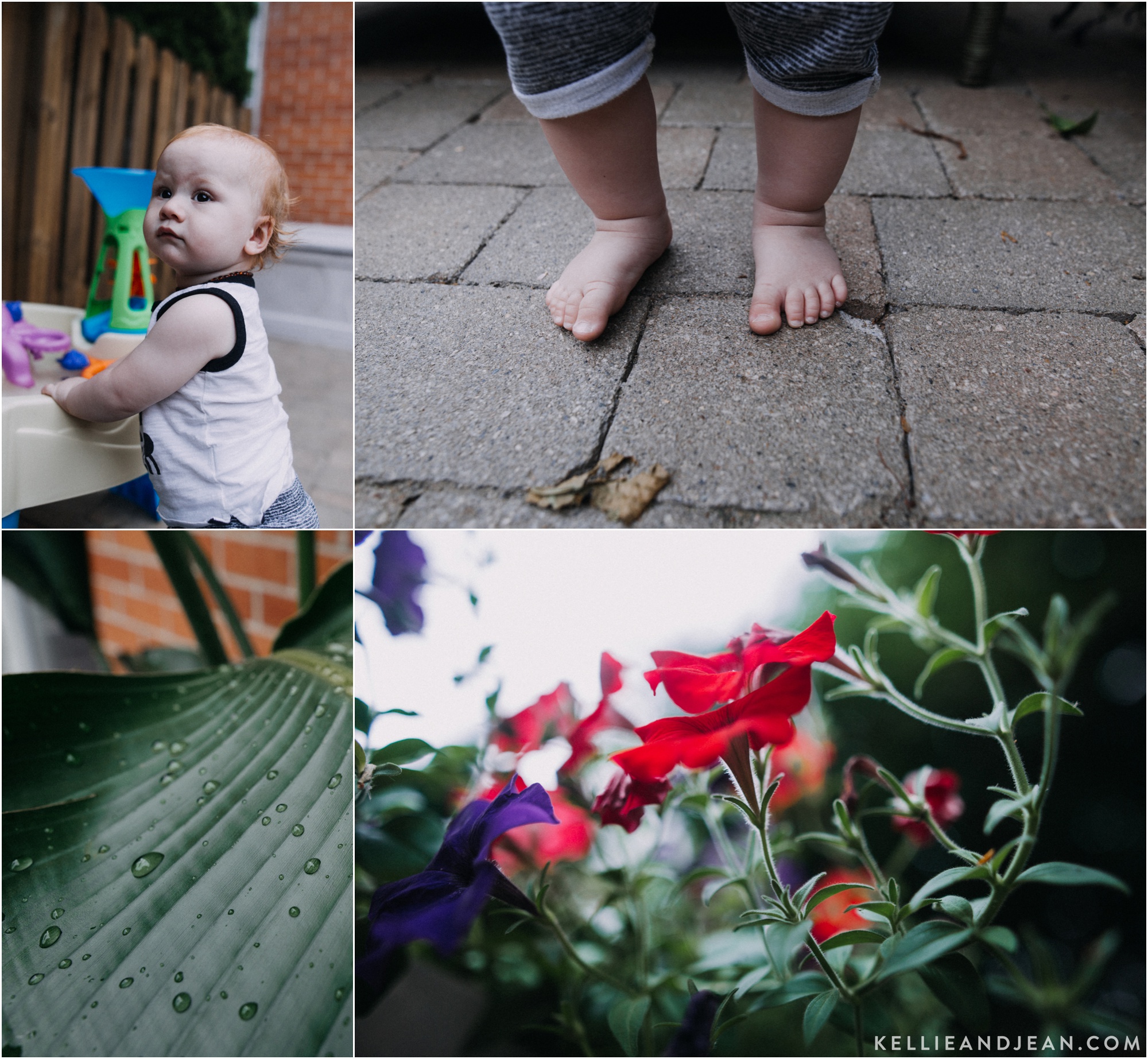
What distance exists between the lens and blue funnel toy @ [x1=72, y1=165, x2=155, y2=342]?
41.1 inches

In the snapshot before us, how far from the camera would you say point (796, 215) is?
1035 millimetres

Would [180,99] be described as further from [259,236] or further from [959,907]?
[959,907]

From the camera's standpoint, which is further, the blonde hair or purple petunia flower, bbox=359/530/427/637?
the blonde hair

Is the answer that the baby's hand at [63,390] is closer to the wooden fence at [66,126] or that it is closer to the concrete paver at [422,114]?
the wooden fence at [66,126]

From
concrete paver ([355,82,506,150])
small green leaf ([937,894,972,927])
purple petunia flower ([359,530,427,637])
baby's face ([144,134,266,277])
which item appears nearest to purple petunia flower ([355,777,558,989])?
purple petunia flower ([359,530,427,637])

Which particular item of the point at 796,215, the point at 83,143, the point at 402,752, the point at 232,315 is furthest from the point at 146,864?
the point at 83,143

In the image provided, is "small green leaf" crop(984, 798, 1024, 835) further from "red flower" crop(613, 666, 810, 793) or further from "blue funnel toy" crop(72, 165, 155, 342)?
"blue funnel toy" crop(72, 165, 155, 342)

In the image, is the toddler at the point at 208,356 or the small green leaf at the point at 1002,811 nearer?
the small green leaf at the point at 1002,811

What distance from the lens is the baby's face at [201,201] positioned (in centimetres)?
70

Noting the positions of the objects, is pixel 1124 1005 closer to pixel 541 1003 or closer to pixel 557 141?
pixel 541 1003

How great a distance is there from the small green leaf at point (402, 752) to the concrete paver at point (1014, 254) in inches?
35.3

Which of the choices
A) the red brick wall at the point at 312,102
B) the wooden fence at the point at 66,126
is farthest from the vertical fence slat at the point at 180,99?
the red brick wall at the point at 312,102

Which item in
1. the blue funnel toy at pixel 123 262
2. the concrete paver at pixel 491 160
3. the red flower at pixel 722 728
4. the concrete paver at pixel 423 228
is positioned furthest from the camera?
the concrete paver at pixel 491 160

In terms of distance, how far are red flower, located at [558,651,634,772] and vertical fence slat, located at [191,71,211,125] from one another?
8.55 ft
